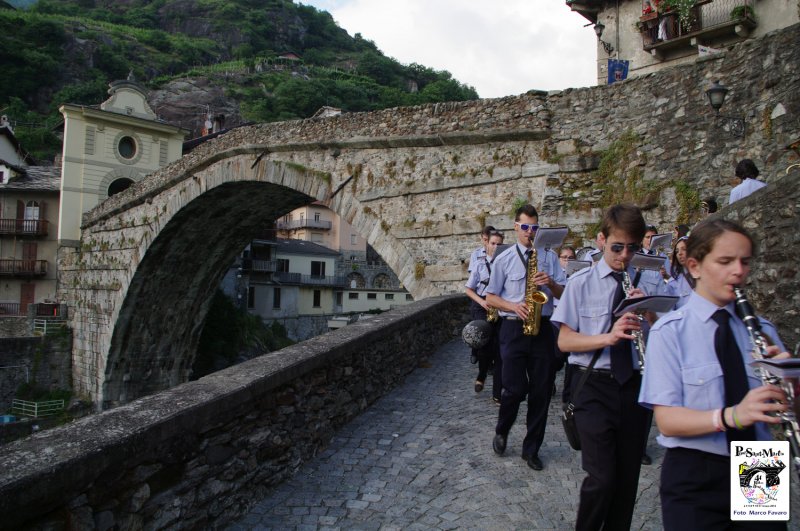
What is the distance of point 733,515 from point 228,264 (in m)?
20.8

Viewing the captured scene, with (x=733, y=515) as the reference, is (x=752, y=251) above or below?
above

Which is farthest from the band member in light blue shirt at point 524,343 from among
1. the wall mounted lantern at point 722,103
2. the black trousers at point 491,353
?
the wall mounted lantern at point 722,103

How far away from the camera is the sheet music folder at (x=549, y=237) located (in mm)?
3869

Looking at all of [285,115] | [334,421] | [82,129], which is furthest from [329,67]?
[334,421]

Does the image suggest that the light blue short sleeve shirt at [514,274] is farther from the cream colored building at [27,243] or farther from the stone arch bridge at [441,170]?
the cream colored building at [27,243]

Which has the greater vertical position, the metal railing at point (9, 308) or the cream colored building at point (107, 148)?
the cream colored building at point (107, 148)

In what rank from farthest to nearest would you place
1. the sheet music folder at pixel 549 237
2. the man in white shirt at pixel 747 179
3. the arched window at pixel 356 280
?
the arched window at pixel 356 280 < the man in white shirt at pixel 747 179 < the sheet music folder at pixel 549 237

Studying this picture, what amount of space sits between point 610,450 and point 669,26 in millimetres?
12310

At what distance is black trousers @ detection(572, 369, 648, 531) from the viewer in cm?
241

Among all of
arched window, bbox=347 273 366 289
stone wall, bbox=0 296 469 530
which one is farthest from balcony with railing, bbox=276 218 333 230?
stone wall, bbox=0 296 469 530

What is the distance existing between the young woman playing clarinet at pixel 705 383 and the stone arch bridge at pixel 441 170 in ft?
16.9

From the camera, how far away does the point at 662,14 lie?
12.4 m

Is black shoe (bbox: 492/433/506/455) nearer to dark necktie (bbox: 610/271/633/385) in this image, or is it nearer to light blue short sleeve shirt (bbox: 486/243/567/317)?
light blue short sleeve shirt (bbox: 486/243/567/317)

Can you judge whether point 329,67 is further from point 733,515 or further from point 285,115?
point 733,515
